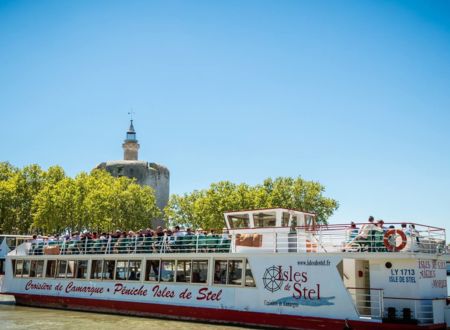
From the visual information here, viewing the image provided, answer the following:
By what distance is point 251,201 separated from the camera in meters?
49.3

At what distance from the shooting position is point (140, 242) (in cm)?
2236

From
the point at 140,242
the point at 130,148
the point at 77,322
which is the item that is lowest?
the point at 77,322

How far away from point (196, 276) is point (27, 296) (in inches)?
468

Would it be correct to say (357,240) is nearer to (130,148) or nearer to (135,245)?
(135,245)

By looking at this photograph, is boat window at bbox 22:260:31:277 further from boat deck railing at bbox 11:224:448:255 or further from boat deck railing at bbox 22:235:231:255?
boat deck railing at bbox 11:224:448:255

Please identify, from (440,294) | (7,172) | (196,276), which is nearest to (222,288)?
→ (196,276)

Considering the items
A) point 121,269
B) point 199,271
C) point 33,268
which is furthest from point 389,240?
point 33,268

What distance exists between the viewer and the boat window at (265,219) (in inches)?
810

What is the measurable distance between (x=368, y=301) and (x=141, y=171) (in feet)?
181

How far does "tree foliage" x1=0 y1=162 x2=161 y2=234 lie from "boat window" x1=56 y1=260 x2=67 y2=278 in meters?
22.1

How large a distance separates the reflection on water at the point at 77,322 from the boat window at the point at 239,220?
14.9ft

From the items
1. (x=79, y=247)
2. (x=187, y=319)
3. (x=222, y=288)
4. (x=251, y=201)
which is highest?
(x=251, y=201)

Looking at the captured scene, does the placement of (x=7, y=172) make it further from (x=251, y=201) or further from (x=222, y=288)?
(x=222, y=288)

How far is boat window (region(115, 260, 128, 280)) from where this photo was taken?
2289 centimetres
